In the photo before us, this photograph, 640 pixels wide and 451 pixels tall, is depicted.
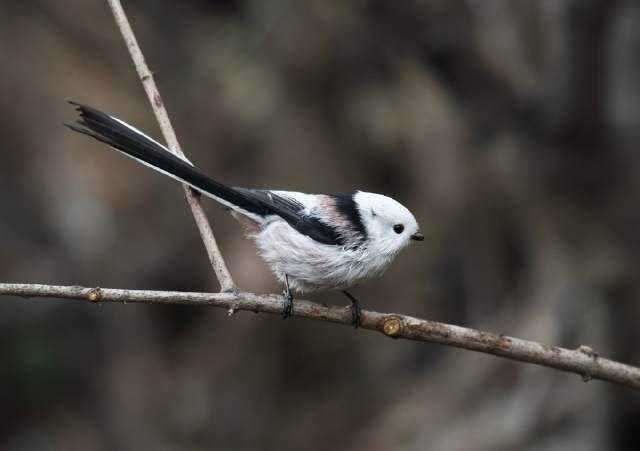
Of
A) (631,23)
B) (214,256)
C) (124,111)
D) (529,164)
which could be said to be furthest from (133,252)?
(631,23)

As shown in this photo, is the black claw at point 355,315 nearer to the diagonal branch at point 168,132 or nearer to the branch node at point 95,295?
the diagonal branch at point 168,132

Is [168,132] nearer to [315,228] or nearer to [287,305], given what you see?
[315,228]

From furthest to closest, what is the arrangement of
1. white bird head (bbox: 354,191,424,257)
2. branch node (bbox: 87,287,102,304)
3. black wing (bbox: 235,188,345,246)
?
black wing (bbox: 235,188,345,246)
white bird head (bbox: 354,191,424,257)
branch node (bbox: 87,287,102,304)

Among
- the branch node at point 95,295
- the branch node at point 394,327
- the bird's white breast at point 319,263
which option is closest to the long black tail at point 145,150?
the bird's white breast at point 319,263

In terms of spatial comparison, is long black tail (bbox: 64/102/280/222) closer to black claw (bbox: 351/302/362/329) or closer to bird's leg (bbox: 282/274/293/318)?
bird's leg (bbox: 282/274/293/318)

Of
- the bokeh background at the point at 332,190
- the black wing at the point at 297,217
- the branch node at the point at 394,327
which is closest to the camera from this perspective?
the branch node at the point at 394,327

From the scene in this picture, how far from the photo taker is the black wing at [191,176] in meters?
3.09

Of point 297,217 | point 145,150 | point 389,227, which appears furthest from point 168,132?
point 389,227

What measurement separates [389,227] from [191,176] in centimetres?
91

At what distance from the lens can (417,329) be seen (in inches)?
121

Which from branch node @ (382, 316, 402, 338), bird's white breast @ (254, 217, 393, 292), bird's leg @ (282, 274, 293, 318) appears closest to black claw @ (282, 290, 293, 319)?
bird's leg @ (282, 274, 293, 318)

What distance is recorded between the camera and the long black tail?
307 cm

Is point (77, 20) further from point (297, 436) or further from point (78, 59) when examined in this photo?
point (297, 436)

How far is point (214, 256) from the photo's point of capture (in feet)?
10.5
